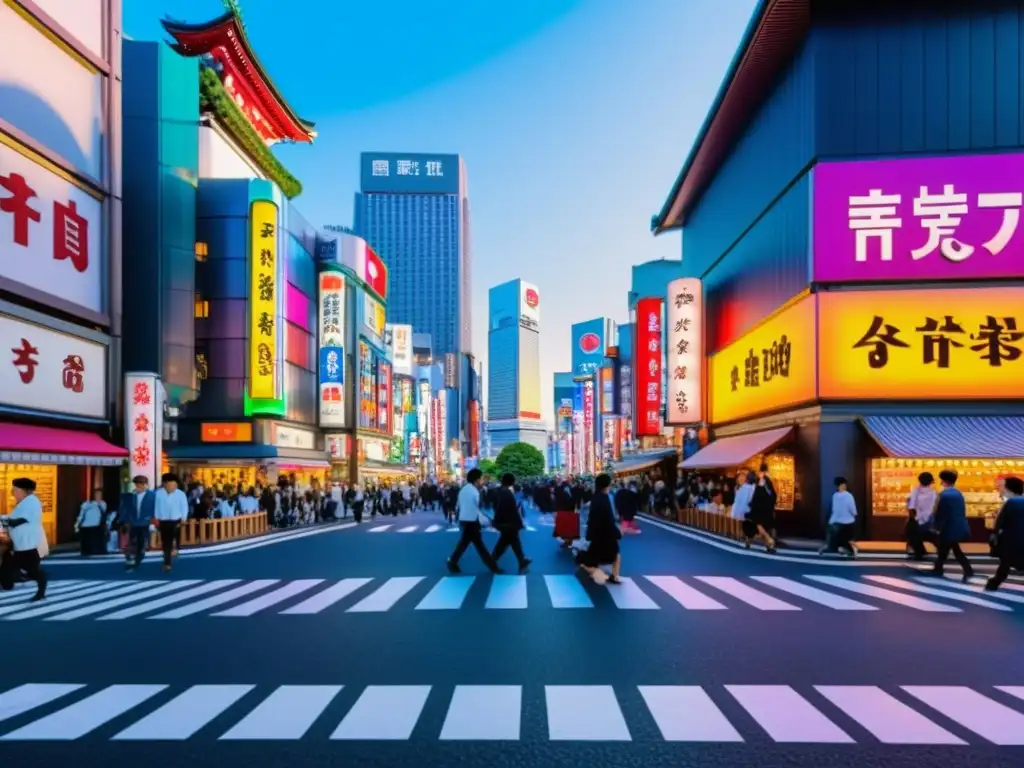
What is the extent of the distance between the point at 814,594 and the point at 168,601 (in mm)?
8657

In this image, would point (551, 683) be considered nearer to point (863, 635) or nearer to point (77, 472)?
point (863, 635)

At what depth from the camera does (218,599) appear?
34.1 feet

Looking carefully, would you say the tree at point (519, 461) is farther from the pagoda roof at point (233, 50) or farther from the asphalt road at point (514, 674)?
the asphalt road at point (514, 674)

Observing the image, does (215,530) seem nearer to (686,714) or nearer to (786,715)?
(686,714)

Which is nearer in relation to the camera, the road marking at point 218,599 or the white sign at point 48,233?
the road marking at point 218,599

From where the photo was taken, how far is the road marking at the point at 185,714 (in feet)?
16.0

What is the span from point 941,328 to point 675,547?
8840 mm

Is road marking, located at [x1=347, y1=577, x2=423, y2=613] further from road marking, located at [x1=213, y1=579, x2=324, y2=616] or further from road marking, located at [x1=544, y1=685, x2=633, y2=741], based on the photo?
road marking, located at [x1=544, y1=685, x2=633, y2=741]

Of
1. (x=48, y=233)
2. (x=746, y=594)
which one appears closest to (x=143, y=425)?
(x=48, y=233)

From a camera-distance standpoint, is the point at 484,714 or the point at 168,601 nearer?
the point at 484,714

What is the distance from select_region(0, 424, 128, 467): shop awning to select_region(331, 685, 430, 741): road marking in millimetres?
12819

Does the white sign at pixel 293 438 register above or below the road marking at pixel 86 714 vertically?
above

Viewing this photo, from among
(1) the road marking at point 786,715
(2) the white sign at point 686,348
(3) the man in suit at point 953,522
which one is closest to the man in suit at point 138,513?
(1) the road marking at point 786,715

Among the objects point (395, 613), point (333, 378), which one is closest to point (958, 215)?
point (395, 613)
